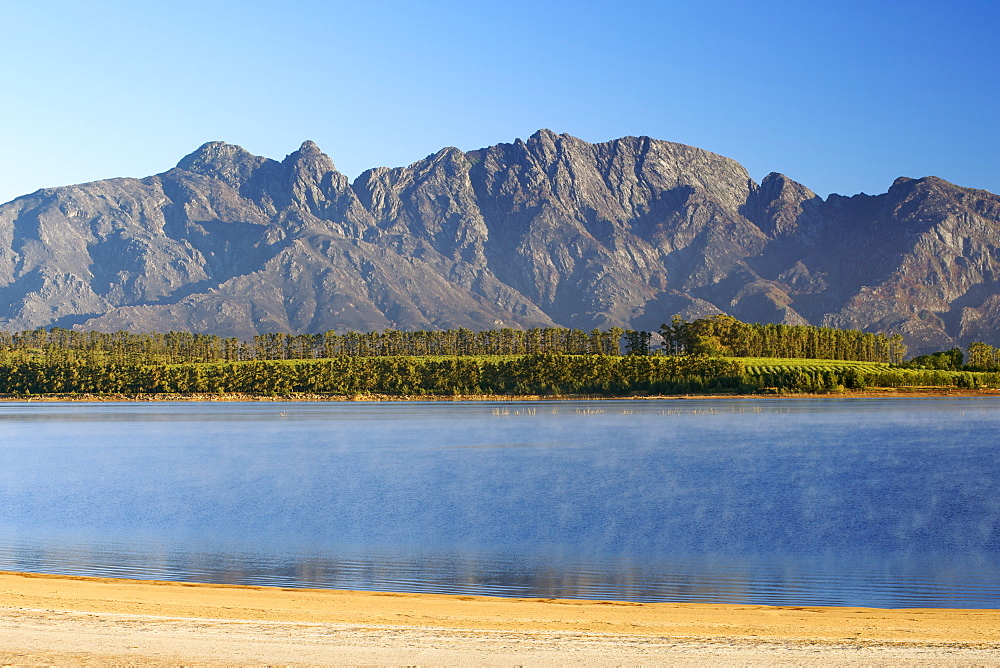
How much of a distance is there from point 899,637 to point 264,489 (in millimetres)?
35853

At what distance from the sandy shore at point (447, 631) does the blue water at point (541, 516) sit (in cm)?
231

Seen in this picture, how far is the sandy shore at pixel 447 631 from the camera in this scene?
16125mm

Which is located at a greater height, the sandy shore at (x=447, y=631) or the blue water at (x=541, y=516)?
the sandy shore at (x=447, y=631)

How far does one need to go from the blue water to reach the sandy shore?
2314 millimetres

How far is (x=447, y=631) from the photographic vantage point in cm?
1820

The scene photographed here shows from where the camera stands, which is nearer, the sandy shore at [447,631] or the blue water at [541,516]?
the sandy shore at [447,631]

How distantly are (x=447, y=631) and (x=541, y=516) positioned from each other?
64.2 ft

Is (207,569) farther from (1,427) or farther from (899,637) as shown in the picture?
(1,427)

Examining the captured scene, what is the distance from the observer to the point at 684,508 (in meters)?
39.1

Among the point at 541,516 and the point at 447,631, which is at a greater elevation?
the point at 447,631

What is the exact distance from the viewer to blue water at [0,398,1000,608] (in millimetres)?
25562

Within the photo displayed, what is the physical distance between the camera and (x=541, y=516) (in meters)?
37.5

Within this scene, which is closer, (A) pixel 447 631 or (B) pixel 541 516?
(A) pixel 447 631

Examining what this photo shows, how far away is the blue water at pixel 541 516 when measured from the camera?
83.9 feet
